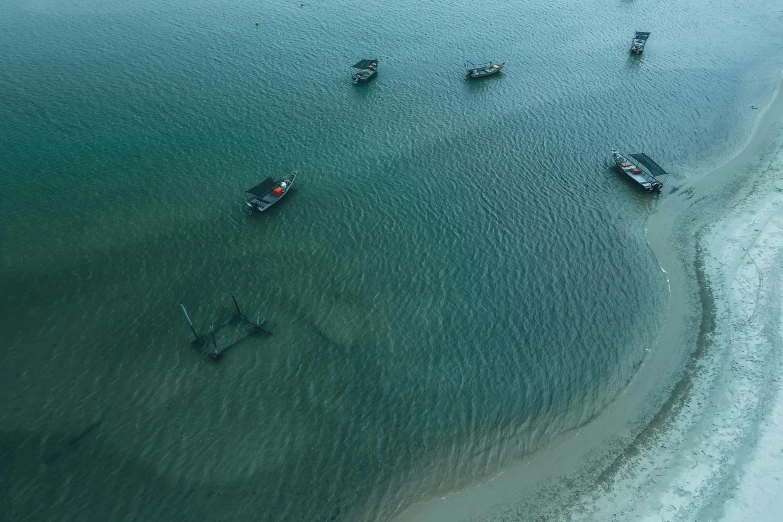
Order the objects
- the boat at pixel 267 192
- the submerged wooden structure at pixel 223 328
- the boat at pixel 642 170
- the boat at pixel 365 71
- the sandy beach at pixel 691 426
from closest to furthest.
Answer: the sandy beach at pixel 691 426, the submerged wooden structure at pixel 223 328, the boat at pixel 267 192, the boat at pixel 642 170, the boat at pixel 365 71

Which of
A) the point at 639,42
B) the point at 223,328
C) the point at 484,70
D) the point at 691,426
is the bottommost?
the point at 691,426

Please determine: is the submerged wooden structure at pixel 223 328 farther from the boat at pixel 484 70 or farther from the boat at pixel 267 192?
the boat at pixel 484 70

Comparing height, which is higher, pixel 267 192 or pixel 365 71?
pixel 365 71

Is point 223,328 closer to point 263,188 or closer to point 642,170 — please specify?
point 263,188

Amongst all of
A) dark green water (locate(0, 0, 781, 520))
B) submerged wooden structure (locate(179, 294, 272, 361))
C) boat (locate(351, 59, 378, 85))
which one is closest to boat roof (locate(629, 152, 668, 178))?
dark green water (locate(0, 0, 781, 520))

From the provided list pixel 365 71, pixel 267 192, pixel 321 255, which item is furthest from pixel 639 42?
pixel 321 255

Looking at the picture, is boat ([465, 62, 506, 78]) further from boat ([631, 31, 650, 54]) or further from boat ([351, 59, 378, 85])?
boat ([631, 31, 650, 54])

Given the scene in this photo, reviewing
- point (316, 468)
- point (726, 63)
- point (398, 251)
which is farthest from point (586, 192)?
point (726, 63)

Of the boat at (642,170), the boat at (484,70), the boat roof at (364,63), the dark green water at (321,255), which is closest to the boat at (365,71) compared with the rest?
the boat roof at (364,63)
